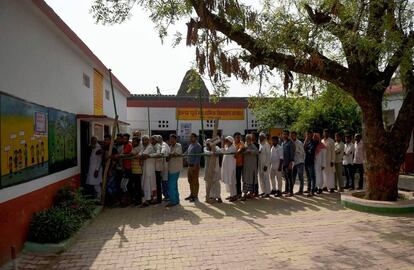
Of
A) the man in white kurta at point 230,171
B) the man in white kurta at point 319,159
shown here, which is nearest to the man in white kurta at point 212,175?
the man in white kurta at point 230,171

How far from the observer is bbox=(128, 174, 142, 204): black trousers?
9.51 meters

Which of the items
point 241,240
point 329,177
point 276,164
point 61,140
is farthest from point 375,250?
point 61,140

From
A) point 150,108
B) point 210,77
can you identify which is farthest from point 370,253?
point 150,108

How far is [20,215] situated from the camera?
5.82 meters

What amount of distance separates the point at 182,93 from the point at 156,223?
19.4 meters

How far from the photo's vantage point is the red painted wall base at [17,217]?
5.25 m

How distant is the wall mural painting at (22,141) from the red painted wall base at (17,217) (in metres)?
0.29

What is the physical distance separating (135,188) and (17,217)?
4.02 meters

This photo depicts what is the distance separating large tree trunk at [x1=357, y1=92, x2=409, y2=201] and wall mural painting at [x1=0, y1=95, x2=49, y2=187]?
244 inches

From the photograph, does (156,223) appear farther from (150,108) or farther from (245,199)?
(150,108)

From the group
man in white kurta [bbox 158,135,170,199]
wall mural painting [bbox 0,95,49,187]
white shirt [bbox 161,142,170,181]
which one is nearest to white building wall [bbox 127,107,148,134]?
man in white kurta [bbox 158,135,170,199]

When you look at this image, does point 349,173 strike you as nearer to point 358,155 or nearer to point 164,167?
point 358,155

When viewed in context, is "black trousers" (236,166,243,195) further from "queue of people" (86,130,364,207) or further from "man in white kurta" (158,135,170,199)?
"man in white kurta" (158,135,170,199)

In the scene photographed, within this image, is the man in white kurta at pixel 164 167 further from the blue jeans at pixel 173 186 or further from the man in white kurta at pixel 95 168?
the man in white kurta at pixel 95 168
